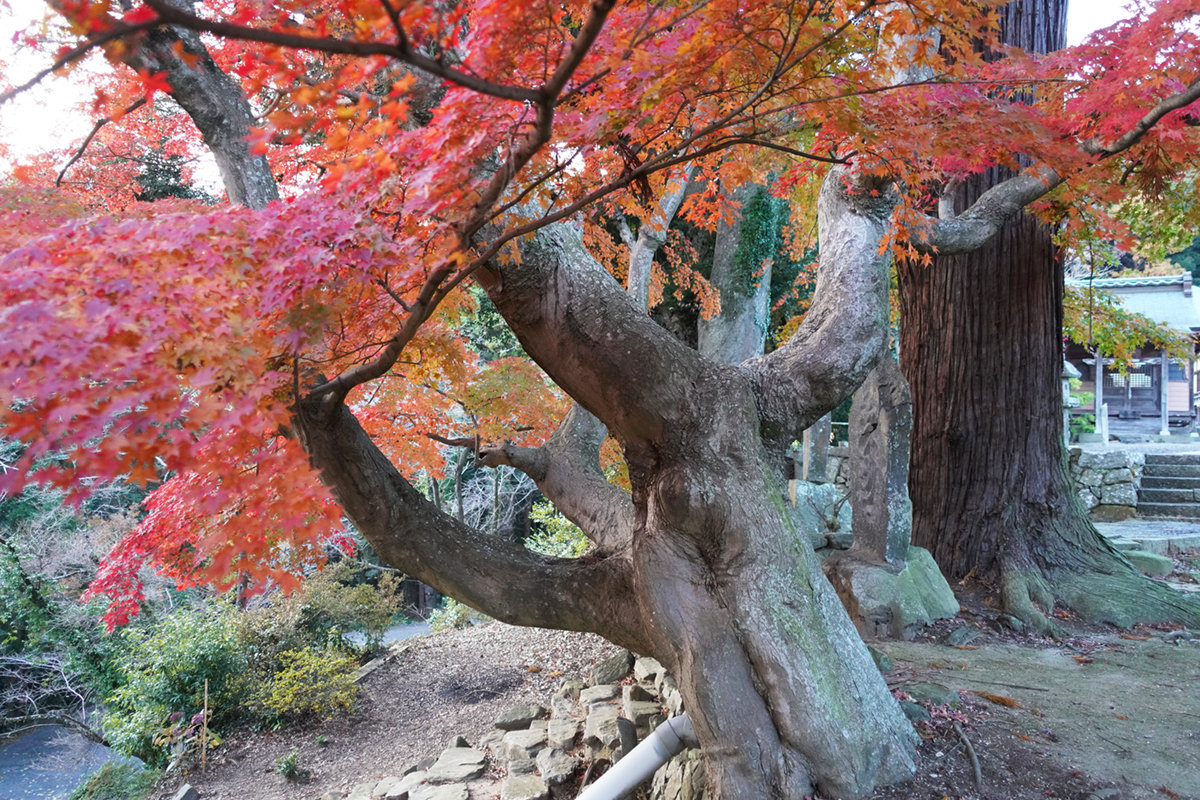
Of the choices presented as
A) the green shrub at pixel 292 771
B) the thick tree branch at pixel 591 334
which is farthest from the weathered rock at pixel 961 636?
the green shrub at pixel 292 771

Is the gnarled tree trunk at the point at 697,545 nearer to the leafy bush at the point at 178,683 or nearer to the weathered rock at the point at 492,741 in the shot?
the weathered rock at the point at 492,741

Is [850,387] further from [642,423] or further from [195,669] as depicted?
[195,669]

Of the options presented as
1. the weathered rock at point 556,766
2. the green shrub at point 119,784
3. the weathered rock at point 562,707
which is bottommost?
the green shrub at point 119,784

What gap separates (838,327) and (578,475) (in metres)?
1.95

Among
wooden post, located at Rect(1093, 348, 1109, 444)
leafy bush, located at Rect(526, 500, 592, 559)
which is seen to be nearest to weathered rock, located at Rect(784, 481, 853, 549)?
leafy bush, located at Rect(526, 500, 592, 559)

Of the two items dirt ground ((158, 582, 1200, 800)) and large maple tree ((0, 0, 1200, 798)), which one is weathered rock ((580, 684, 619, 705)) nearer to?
dirt ground ((158, 582, 1200, 800))

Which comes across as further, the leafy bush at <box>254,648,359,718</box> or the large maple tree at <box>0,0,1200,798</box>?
the leafy bush at <box>254,648,359,718</box>

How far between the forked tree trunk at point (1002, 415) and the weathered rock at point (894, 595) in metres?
0.68

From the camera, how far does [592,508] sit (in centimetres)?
434

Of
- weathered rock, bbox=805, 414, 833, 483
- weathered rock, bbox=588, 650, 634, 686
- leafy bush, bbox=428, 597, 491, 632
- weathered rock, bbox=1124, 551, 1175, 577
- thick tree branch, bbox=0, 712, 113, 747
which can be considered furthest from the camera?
weathered rock, bbox=805, 414, 833, 483

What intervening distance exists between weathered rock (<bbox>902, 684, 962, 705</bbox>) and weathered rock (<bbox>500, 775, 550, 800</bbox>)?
2.21m

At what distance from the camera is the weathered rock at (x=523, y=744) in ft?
15.0

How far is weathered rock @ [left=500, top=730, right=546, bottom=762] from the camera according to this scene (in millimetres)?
4567

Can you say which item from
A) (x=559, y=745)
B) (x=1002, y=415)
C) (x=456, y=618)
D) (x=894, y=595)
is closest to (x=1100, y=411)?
(x=1002, y=415)
